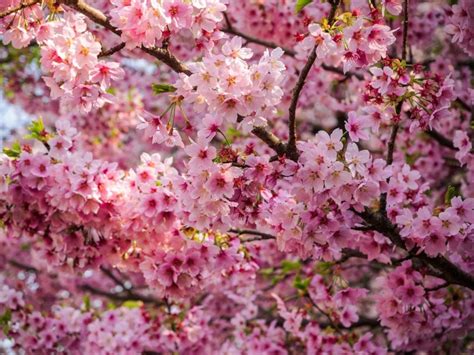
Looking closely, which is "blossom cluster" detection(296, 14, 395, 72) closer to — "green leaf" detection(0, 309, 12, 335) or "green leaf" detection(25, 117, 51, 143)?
"green leaf" detection(25, 117, 51, 143)

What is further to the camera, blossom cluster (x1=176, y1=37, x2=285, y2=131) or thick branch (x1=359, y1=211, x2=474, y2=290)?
thick branch (x1=359, y1=211, x2=474, y2=290)

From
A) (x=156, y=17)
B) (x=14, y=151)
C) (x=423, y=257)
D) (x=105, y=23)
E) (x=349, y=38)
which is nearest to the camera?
(x=156, y=17)

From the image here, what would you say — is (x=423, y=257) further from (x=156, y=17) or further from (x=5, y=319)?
(x=5, y=319)

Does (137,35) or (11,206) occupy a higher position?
(137,35)

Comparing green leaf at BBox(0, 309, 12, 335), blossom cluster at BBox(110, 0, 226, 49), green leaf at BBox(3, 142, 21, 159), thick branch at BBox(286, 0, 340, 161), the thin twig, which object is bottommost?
green leaf at BBox(0, 309, 12, 335)

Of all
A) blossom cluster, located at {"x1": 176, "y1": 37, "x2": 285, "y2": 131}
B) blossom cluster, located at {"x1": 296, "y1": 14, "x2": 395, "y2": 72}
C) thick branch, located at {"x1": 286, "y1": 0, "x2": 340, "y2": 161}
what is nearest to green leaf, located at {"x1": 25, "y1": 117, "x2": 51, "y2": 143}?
blossom cluster, located at {"x1": 176, "y1": 37, "x2": 285, "y2": 131}

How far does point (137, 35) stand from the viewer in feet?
9.27

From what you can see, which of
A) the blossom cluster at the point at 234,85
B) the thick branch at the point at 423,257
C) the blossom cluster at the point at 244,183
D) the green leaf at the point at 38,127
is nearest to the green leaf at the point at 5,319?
the blossom cluster at the point at 244,183

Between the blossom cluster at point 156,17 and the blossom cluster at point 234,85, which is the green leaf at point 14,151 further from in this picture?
the blossom cluster at point 234,85

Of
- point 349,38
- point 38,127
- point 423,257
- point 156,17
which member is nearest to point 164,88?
point 156,17

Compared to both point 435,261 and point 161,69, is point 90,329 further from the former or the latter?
point 161,69

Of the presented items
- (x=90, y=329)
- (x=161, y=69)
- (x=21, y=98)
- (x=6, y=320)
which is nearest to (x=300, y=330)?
(x=90, y=329)

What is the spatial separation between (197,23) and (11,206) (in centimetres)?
215

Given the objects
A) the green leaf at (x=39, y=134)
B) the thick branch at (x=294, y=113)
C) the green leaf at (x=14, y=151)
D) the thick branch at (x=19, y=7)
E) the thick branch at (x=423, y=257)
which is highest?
the thick branch at (x=19, y=7)
